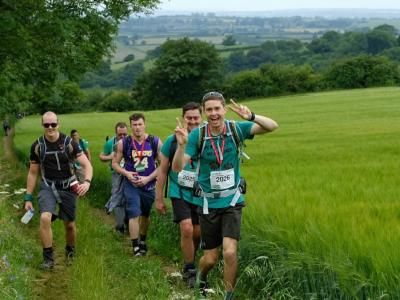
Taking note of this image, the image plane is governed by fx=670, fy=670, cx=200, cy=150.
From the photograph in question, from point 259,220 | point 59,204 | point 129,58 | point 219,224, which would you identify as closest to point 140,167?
point 59,204

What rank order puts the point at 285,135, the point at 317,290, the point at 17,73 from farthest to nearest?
the point at 285,135
the point at 17,73
the point at 317,290

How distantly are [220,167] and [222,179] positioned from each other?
12 cm

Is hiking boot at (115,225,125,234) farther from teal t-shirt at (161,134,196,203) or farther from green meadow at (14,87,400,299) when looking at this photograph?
teal t-shirt at (161,134,196,203)

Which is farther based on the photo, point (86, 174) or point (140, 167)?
point (140, 167)

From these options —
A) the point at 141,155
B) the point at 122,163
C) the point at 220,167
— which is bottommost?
the point at 122,163

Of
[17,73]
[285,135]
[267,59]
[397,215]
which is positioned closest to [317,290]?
[397,215]

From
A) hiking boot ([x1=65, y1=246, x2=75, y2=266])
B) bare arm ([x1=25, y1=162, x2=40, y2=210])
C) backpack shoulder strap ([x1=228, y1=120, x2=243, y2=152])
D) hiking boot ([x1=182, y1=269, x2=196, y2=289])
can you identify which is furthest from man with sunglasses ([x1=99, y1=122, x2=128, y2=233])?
backpack shoulder strap ([x1=228, y1=120, x2=243, y2=152])

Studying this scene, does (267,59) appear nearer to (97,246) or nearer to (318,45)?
(318,45)

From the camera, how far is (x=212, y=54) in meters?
97.4

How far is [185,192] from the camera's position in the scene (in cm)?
848

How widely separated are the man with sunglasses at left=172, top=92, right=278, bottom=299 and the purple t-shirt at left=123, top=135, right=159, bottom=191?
113 inches

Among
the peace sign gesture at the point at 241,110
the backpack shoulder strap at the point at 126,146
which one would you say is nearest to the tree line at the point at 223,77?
the backpack shoulder strap at the point at 126,146

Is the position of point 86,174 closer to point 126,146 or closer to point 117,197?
point 126,146

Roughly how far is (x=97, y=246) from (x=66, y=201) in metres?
1.14
